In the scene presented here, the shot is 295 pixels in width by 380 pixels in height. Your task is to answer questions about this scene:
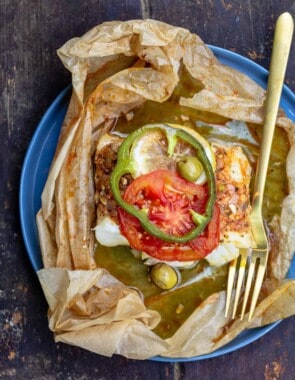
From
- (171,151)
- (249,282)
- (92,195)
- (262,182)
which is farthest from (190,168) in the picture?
(249,282)

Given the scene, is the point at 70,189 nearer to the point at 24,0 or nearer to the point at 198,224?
the point at 198,224

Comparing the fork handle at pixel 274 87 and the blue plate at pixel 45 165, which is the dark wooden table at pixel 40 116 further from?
the fork handle at pixel 274 87

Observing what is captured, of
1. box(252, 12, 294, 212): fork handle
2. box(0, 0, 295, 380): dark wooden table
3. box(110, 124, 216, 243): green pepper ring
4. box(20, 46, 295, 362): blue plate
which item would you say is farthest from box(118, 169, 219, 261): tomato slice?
box(0, 0, 295, 380): dark wooden table

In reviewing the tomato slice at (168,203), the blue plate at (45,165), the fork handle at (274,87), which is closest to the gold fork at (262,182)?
the fork handle at (274,87)

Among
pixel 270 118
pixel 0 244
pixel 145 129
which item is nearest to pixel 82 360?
pixel 0 244

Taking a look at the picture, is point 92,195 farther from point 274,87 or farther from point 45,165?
point 274,87

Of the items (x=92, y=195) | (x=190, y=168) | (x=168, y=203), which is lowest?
(x=92, y=195)

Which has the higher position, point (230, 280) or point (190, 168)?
point (190, 168)
